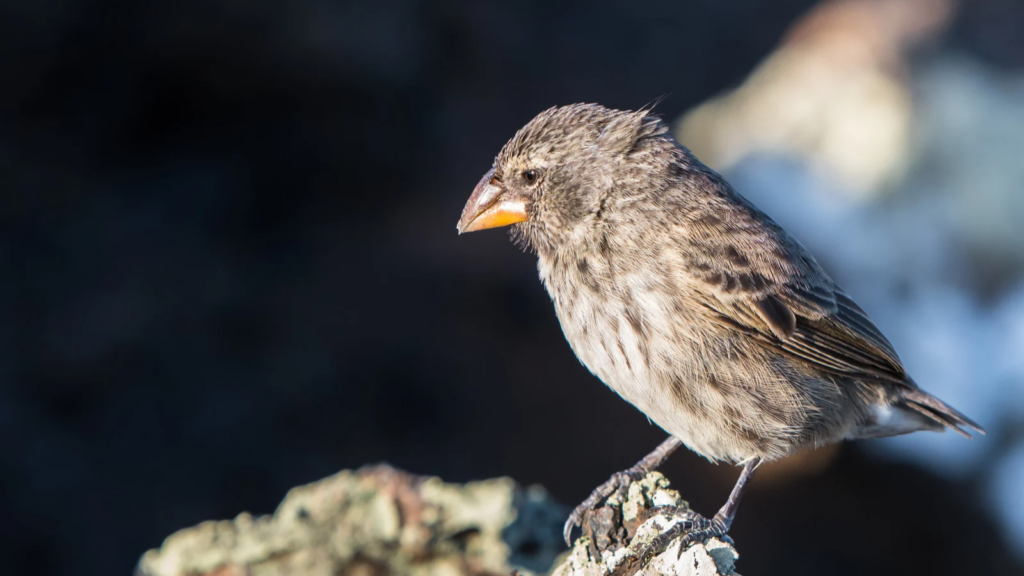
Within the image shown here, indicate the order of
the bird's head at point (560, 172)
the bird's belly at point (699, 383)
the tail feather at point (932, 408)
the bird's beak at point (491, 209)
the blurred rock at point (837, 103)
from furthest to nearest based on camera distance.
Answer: the blurred rock at point (837, 103)
the tail feather at point (932, 408)
the bird's beak at point (491, 209)
the bird's head at point (560, 172)
the bird's belly at point (699, 383)

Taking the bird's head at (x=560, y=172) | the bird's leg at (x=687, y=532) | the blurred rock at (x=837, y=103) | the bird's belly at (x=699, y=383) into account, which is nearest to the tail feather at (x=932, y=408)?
the bird's belly at (x=699, y=383)

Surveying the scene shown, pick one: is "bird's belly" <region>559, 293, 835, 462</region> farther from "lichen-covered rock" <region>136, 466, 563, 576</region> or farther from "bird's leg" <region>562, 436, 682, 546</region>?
"lichen-covered rock" <region>136, 466, 563, 576</region>

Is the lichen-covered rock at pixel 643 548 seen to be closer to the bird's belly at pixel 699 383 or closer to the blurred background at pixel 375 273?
the bird's belly at pixel 699 383

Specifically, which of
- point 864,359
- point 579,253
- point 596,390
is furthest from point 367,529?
point 596,390

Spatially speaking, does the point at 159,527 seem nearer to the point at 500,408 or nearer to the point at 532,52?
the point at 500,408

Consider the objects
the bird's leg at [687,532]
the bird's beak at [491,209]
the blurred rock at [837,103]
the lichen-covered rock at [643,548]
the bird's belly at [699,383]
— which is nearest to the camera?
the lichen-covered rock at [643,548]

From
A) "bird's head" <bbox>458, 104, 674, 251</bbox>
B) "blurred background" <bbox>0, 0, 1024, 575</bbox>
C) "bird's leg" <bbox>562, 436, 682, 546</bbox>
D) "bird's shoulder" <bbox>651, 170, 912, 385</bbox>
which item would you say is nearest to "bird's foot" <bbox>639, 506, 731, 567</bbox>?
"bird's leg" <bbox>562, 436, 682, 546</bbox>

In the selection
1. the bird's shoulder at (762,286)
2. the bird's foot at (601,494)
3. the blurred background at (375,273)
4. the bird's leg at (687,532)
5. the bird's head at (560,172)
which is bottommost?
the bird's leg at (687,532)
